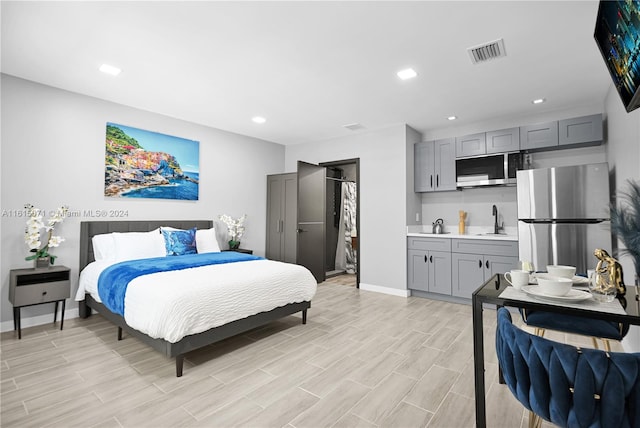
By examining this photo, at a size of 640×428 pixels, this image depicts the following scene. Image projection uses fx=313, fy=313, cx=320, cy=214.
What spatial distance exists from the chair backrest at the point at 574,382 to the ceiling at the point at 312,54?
2.19m

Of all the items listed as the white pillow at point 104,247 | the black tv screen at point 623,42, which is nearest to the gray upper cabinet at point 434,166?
the black tv screen at point 623,42

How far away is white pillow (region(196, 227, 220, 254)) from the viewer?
4352 millimetres

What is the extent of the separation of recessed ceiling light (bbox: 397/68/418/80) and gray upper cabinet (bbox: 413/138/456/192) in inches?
70.5

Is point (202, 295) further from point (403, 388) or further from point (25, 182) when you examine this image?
point (25, 182)

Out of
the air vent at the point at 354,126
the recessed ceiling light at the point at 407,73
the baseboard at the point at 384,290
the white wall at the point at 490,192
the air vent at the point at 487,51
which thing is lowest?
the baseboard at the point at 384,290

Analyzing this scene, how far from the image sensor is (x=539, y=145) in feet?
13.1

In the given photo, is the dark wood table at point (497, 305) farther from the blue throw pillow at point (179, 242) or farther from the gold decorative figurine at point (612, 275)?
the blue throw pillow at point (179, 242)

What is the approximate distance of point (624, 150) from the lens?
2773 mm

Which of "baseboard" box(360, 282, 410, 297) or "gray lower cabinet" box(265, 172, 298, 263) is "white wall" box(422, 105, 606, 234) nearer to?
"baseboard" box(360, 282, 410, 297)

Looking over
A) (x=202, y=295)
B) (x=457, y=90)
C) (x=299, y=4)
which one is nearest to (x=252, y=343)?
(x=202, y=295)

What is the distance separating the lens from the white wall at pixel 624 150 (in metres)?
2.40

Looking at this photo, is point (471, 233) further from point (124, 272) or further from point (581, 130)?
point (124, 272)

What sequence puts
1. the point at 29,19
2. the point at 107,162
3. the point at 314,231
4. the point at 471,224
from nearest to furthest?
the point at 29,19 → the point at 107,162 → the point at 471,224 → the point at 314,231

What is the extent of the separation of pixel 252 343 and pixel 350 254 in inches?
157
